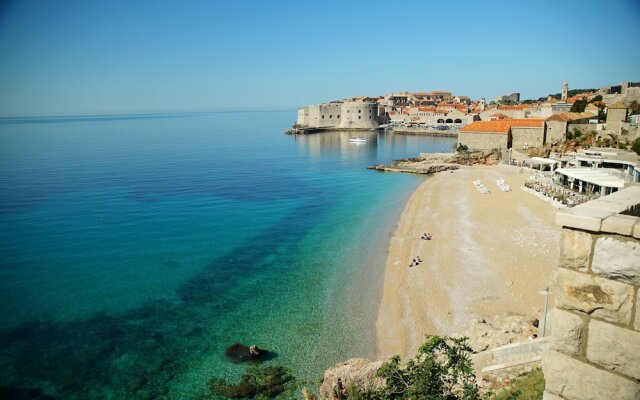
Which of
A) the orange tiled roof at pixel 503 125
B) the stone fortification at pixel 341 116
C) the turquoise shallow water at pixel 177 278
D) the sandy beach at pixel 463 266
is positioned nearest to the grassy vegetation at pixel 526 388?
the sandy beach at pixel 463 266

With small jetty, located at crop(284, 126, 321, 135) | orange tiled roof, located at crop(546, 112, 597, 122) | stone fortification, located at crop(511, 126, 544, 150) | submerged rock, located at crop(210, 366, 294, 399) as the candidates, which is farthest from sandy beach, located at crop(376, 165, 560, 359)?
small jetty, located at crop(284, 126, 321, 135)

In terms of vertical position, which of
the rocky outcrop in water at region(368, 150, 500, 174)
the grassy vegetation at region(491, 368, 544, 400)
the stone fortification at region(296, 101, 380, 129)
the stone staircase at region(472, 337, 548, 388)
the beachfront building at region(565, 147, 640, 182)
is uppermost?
the stone fortification at region(296, 101, 380, 129)

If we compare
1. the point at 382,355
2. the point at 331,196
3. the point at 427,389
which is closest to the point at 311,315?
the point at 382,355

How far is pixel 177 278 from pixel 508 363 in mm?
12260

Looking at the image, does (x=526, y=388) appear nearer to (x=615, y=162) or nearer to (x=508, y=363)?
(x=508, y=363)

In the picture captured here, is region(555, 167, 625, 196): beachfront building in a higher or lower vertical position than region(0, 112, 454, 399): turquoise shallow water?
higher

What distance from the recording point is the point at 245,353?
1038 centimetres

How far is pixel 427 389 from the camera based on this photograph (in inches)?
233

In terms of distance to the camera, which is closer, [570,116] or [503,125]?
[570,116]

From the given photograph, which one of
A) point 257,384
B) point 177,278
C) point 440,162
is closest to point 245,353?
point 257,384

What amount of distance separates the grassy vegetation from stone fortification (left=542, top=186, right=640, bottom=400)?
11.5 ft

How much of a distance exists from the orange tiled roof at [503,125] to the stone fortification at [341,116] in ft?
141

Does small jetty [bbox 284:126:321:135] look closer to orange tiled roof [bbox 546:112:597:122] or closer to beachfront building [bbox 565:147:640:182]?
orange tiled roof [bbox 546:112:597:122]

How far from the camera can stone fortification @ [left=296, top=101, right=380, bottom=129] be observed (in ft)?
284
